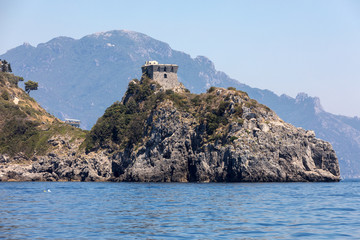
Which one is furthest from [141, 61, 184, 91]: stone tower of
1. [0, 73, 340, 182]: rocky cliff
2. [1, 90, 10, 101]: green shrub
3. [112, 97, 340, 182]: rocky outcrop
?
[1, 90, 10, 101]: green shrub

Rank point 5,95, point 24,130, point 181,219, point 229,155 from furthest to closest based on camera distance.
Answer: point 5,95 → point 24,130 → point 229,155 → point 181,219

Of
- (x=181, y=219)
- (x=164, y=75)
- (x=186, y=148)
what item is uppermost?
(x=164, y=75)

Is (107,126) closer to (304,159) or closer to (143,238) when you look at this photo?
(304,159)

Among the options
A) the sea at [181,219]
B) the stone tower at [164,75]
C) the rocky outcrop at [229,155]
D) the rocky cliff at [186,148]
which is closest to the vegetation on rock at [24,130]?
the rocky cliff at [186,148]

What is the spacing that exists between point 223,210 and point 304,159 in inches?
2935

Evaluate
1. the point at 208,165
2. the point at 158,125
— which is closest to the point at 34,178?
the point at 158,125

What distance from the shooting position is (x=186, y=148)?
130 metres

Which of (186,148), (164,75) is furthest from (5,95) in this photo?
(186,148)

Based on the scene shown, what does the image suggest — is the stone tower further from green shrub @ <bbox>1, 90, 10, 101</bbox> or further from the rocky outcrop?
green shrub @ <bbox>1, 90, 10, 101</bbox>

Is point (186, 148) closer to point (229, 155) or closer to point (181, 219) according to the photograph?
point (229, 155)

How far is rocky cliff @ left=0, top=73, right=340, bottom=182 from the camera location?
121 metres

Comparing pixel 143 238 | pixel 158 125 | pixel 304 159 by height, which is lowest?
pixel 143 238

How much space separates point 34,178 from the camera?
141000 millimetres

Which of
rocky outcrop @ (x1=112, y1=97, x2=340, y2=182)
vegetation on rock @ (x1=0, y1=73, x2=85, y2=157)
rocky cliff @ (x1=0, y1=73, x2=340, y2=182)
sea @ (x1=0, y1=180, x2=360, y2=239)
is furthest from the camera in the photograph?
Answer: vegetation on rock @ (x1=0, y1=73, x2=85, y2=157)
